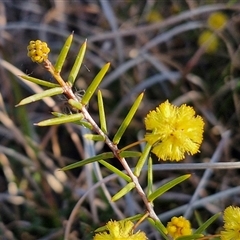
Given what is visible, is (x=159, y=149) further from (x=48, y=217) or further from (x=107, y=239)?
(x=48, y=217)

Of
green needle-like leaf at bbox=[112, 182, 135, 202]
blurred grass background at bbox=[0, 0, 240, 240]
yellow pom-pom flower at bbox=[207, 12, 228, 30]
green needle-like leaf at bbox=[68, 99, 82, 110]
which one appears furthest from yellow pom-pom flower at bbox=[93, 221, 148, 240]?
yellow pom-pom flower at bbox=[207, 12, 228, 30]

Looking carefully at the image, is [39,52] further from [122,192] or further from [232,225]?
[232,225]

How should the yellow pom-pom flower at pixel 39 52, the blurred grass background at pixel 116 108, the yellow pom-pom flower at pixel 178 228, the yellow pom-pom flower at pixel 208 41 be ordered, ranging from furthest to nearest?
the yellow pom-pom flower at pixel 208 41
the blurred grass background at pixel 116 108
the yellow pom-pom flower at pixel 178 228
the yellow pom-pom flower at pixel 39 52

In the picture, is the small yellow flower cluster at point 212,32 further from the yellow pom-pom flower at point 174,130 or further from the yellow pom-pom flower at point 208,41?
the yellow pom-pom flower at point 174,130

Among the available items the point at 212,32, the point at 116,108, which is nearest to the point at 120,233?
the point at 116,108

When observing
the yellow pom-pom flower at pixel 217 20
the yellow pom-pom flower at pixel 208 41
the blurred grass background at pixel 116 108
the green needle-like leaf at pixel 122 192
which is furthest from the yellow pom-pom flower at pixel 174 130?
the yellow pom-pom flower at pixel 217 20

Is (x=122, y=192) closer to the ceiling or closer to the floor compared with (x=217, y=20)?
closer to the floor
